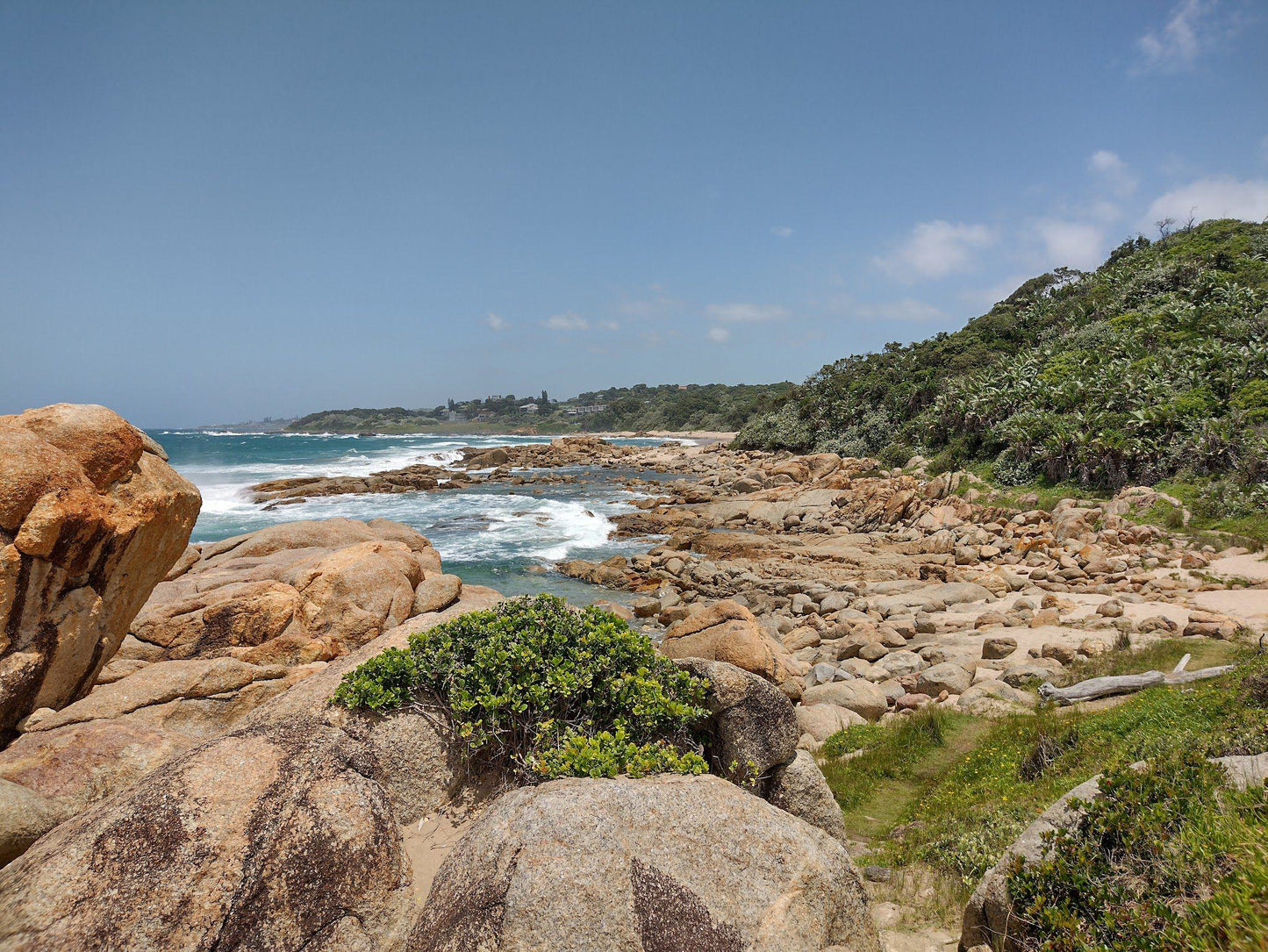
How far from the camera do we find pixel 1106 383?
27.2m

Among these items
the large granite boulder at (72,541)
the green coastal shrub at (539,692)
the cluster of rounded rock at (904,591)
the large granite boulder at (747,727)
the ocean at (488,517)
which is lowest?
the ocean at (488,517)

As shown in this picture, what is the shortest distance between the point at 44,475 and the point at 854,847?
9236mm

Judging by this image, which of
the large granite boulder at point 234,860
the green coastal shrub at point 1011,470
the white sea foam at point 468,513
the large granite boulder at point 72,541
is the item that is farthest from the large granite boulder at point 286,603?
the green coastal shrub at point 1011,470

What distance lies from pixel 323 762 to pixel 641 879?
2730 millimetres

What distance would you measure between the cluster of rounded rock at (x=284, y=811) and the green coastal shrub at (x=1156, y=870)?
4.16ft

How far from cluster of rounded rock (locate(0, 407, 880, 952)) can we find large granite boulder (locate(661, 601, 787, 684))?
15.8ft

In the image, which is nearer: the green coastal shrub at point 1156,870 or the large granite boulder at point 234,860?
the green coastal shrub at point 1156,870

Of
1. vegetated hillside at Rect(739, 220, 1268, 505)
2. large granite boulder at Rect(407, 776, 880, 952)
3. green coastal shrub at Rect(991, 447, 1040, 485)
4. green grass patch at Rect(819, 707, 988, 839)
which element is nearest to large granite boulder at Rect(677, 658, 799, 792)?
large granite boulder at Rect(407, 776, 880, 952)

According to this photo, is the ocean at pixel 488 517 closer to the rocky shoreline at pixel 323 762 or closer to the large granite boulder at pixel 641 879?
the rocky shoreline at pixel 323 762

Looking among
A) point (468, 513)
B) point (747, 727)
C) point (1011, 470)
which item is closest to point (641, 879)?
point (747, 727)

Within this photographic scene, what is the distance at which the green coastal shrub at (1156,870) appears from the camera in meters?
3.08

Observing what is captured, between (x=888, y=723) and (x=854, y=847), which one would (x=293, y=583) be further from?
(x=888, y=723)

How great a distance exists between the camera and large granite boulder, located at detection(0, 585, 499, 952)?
371 centimetres

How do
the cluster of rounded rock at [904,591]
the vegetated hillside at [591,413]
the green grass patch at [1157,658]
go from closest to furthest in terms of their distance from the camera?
the green grass patch at [1157,658] → the cluster of rounded rock at [904,591] → the vegetated hillside at [591,413]
